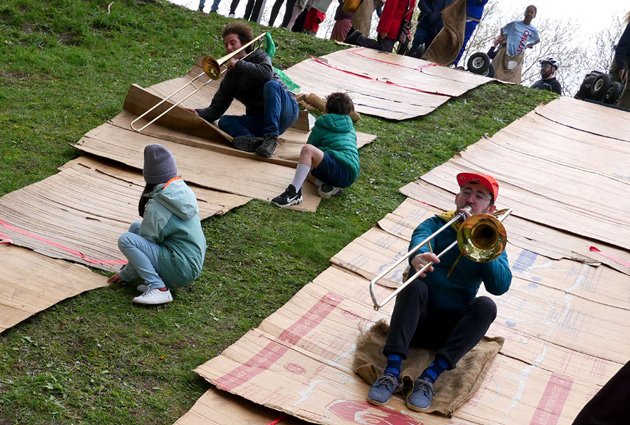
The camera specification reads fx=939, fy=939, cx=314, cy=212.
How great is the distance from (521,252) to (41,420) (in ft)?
13.7

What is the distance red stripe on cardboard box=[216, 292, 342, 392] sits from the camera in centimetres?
462

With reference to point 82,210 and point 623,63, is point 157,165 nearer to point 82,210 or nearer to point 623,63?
point 82,210

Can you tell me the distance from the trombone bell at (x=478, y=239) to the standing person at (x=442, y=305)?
105 mm

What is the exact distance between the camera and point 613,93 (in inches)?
480

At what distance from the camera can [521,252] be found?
282 inches

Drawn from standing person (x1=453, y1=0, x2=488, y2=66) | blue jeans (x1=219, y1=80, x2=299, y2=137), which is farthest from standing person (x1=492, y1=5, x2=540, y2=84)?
blue jeans (x1=219, y1=80, x2=299, y2=137)

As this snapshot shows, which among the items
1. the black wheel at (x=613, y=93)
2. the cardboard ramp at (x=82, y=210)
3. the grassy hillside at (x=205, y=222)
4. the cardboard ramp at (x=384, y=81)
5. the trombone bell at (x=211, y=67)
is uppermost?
the black wheel at (x=613, y=93)

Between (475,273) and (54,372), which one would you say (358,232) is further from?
(54,372)

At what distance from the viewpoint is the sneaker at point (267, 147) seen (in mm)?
7805

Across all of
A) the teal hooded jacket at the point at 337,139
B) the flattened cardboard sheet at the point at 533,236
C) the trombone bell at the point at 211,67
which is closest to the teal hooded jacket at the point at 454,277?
the flattened cardboard sheet at the point at 533,236

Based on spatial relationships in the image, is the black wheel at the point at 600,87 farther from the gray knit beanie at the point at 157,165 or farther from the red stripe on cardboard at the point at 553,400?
the gray knit beanie at the point at 157,165

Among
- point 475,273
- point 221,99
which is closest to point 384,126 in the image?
point 221,99

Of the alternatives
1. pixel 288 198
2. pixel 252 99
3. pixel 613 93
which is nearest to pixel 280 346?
pixel 288 198

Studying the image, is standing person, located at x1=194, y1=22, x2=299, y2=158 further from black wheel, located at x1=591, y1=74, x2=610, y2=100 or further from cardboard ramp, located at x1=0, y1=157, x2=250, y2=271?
black wheel, located at x1=591, y1=74, x2=610, y2=100
